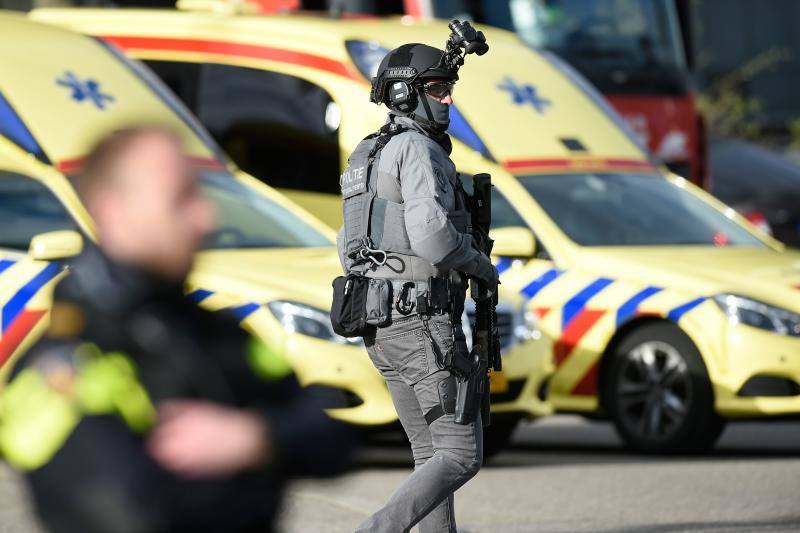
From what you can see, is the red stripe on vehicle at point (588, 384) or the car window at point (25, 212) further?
the red stripe on vehicle at point (588, 384)

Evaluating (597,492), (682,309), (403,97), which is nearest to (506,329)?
(682,309)

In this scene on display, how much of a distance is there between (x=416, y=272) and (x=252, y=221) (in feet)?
13.7

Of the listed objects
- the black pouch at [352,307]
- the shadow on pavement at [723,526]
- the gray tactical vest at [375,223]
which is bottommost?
the shadow on pavement at [723,526]

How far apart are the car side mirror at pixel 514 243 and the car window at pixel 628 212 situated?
0.52 m

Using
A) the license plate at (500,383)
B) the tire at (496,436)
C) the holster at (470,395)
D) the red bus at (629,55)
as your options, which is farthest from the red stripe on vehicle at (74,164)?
the red bus at (629,55)

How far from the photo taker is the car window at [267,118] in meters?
11.3

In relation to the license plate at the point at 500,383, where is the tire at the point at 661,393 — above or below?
below

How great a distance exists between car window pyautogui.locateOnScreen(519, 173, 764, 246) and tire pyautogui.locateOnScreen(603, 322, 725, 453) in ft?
2.33

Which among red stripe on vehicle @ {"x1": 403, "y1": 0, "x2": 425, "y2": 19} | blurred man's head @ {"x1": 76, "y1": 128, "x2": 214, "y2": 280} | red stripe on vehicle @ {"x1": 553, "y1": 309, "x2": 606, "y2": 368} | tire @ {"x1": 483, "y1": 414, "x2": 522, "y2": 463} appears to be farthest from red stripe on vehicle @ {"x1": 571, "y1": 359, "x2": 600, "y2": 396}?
blurred man's head @ {"x1": 76, "y1": 128, "x2": 214, "y2": 280}

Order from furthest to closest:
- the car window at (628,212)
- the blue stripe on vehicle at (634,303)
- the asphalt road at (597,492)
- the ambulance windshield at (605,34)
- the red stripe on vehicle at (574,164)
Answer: the ambulance windshield at (605,34) → the red stripe on vehicle at (574,164) → the car window at (628,212) → the blue stripe on vehicle at (634,303) → the asphalt road at (597,492)

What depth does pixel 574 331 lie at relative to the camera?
9930 mm

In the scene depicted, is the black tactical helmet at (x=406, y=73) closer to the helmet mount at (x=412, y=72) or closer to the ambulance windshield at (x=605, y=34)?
the helmet mount at (x=412, y=72)

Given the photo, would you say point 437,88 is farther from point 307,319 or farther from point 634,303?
point 634,303

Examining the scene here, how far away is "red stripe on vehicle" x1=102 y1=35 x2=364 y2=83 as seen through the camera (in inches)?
438
